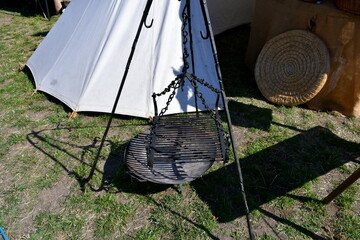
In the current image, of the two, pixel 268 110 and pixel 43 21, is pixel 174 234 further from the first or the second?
pixel 43 21

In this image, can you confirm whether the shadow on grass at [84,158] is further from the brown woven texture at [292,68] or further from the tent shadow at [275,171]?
the brown woven texture at [292,68]

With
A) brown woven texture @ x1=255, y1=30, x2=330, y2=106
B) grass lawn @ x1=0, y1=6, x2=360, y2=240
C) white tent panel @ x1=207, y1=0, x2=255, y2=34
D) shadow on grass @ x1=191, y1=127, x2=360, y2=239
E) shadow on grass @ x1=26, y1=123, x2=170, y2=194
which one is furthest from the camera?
white tent panel @ x1=207, y1=0, x2=255, y2=34

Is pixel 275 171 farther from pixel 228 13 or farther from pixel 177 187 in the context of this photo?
pixel 228 13

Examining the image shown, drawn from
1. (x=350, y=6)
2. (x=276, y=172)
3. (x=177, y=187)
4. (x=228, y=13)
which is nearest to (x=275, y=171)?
(x=276, y=172)

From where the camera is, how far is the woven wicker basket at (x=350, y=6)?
345cm

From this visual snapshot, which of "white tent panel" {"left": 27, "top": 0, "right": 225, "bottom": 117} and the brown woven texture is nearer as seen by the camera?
"white tent panel" {"left": 27, "top": 0, "right": 225, "bottom": 117}

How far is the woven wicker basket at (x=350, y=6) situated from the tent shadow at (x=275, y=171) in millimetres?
1352

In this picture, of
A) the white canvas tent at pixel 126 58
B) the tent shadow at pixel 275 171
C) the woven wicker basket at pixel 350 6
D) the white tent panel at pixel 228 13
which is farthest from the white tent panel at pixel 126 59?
the white tent panel at pixel 228 13

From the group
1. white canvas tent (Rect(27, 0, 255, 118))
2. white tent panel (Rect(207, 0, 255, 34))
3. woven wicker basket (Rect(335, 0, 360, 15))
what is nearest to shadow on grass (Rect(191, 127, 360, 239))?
white canvas tent (Rect(27, 0, 255, 118))

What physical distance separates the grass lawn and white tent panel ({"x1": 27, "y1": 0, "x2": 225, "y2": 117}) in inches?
10.9

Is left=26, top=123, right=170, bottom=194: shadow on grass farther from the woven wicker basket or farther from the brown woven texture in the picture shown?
the woven wicker basket

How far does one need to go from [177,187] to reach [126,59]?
1.64 metres

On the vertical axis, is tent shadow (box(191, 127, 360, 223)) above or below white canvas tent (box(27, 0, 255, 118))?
below

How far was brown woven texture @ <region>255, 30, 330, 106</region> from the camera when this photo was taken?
3.91 metres
